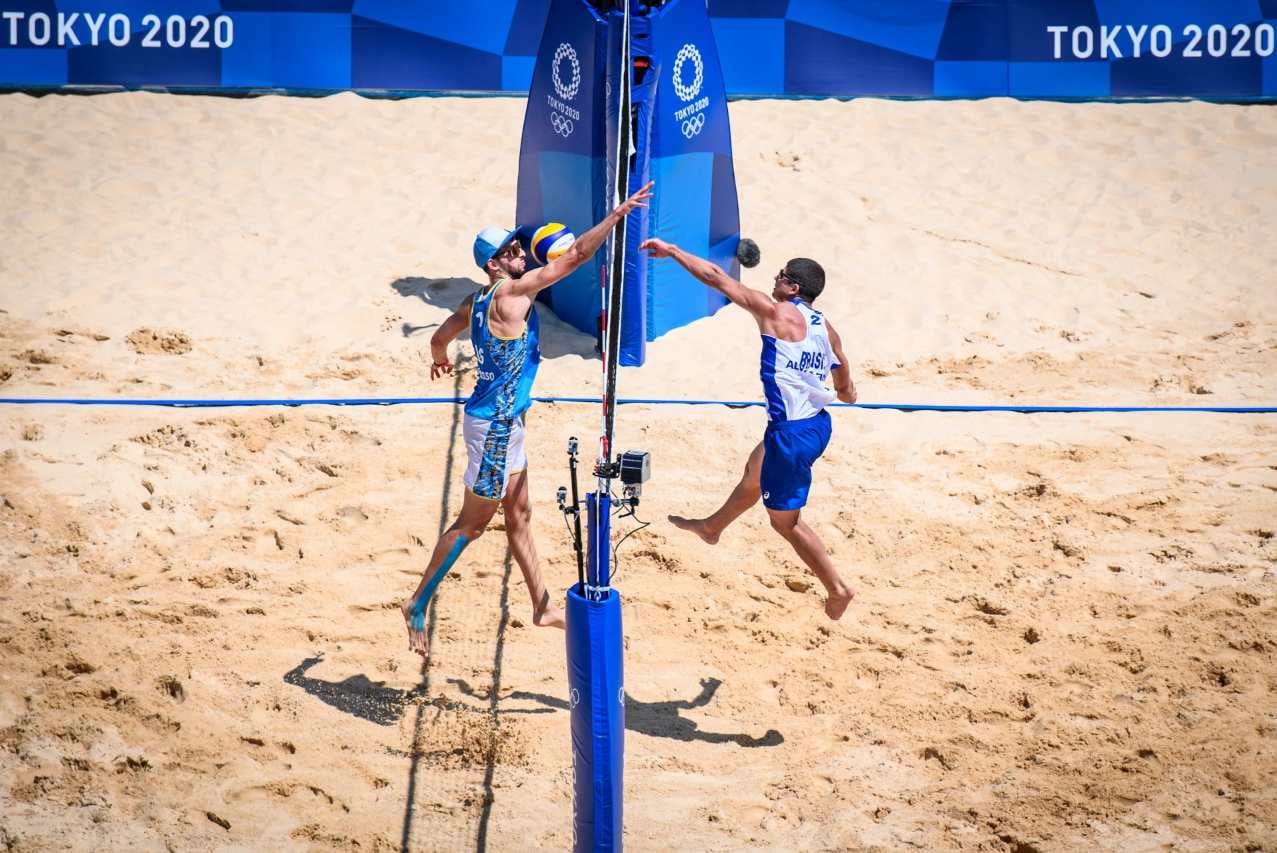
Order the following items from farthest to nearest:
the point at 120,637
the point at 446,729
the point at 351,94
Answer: the point at 351,94 < the point at 120,637 < the point at 446,729

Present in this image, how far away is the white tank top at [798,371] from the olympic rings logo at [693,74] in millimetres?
3337

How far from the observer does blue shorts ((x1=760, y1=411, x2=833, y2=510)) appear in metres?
5.77

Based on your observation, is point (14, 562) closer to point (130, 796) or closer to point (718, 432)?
point (130, 796)

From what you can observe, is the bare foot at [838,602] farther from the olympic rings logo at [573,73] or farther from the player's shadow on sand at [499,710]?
the olympic rings logo at [573,73]

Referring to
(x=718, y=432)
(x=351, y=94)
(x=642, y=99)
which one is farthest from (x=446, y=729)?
(x=351, y=94)

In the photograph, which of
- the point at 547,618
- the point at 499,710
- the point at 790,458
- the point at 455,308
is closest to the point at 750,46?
the point at 455,308

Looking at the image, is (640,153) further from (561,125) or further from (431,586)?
(431,586)

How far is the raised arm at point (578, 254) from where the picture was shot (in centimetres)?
450

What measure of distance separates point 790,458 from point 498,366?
1.23 meters

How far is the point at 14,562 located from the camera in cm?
652

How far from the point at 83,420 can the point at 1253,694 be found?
5941 millimetres

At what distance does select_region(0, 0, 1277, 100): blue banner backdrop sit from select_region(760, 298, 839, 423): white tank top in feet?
21.4

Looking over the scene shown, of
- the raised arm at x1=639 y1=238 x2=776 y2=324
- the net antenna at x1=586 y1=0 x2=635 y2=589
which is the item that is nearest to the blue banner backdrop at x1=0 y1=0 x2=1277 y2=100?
the raised arm at x1=639 y1=238 x2=776 y2=324

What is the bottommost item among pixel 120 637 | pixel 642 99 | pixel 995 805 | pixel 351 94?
pixel 995 805
